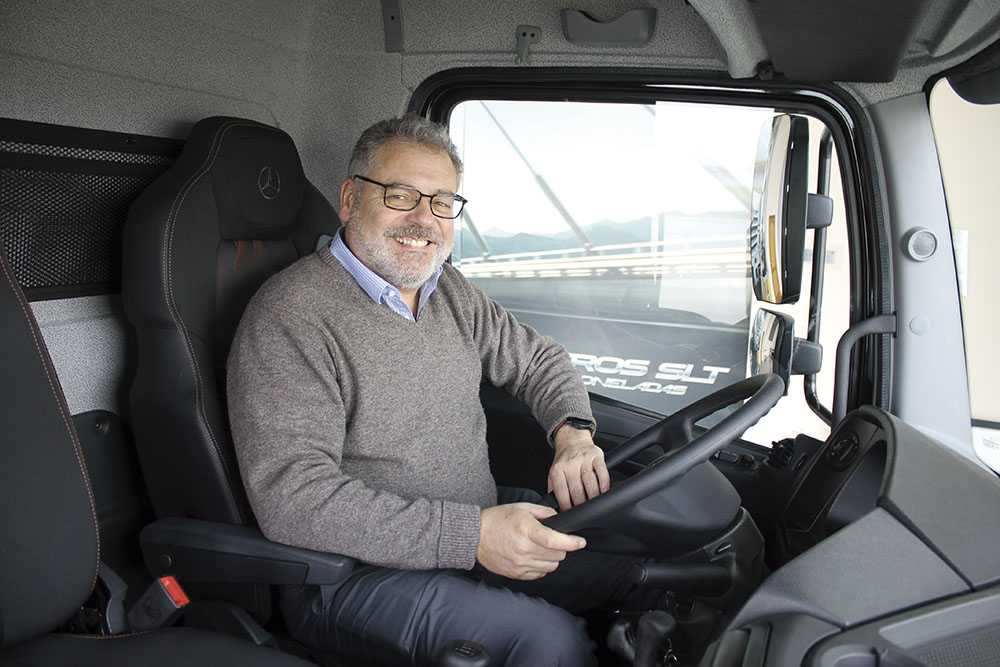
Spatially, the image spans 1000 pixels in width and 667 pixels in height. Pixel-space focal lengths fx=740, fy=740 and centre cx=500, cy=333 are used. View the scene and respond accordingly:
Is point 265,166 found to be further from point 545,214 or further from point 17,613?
point 545,214

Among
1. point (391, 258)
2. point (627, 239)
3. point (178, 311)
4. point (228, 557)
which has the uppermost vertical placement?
point (627, 239)

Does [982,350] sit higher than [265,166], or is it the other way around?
[265,166]

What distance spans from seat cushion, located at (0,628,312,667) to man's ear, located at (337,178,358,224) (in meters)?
0.98

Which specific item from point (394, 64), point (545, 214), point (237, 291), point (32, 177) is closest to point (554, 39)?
point (394, 64)

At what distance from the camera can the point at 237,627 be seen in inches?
58.4

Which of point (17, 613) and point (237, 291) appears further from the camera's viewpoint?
point (237, 291)

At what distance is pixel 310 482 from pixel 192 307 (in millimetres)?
439

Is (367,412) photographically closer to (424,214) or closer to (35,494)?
(424,214)

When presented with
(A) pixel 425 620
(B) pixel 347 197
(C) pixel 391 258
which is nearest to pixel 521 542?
(A) pixel 425 620

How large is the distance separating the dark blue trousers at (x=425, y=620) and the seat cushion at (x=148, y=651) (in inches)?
7.7

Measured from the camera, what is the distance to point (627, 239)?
11.2ft

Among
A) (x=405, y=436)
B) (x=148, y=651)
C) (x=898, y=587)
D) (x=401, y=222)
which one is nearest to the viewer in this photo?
(x=898, y=587)

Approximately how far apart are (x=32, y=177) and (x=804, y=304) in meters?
1.83

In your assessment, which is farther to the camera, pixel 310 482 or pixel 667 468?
pixel 310 482
